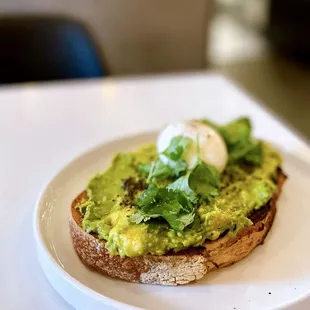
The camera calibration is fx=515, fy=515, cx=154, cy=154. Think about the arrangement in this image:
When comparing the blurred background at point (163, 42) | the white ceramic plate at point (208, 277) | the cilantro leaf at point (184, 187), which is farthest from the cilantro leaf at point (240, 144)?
the blurred background at point (163, 42)

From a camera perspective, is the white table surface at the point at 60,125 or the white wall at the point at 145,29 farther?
the white wall at the point at 145,29

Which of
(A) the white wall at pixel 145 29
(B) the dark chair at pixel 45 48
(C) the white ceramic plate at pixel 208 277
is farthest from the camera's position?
(A) the white wall at pixel 145 29

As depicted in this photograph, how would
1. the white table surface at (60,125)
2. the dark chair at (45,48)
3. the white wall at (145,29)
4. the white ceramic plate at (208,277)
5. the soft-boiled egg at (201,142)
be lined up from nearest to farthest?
the white ceramic plate at (208,277)
the white table surface at (60,125)
the soft-boiled egg at (201,142)
the dark chair at (45,48)
the white wall at (145,29)

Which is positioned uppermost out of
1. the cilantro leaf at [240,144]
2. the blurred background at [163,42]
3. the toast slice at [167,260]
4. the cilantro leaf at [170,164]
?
the cilantro leaf at [170,164]

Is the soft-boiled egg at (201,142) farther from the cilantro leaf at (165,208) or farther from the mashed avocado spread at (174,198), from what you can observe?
the cilantro leaf at (165,208)

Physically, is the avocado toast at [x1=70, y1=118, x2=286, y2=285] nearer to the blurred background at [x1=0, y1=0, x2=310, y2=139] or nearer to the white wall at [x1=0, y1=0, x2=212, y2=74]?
the blurred background at [x1=0, y1=0, x2=310, y2=139]

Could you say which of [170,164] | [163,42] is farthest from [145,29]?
[170,164]

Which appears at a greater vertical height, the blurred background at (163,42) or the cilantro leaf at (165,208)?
the cilantro leaf at (165,208)

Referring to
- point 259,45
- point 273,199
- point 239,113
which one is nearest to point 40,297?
point 273,199
